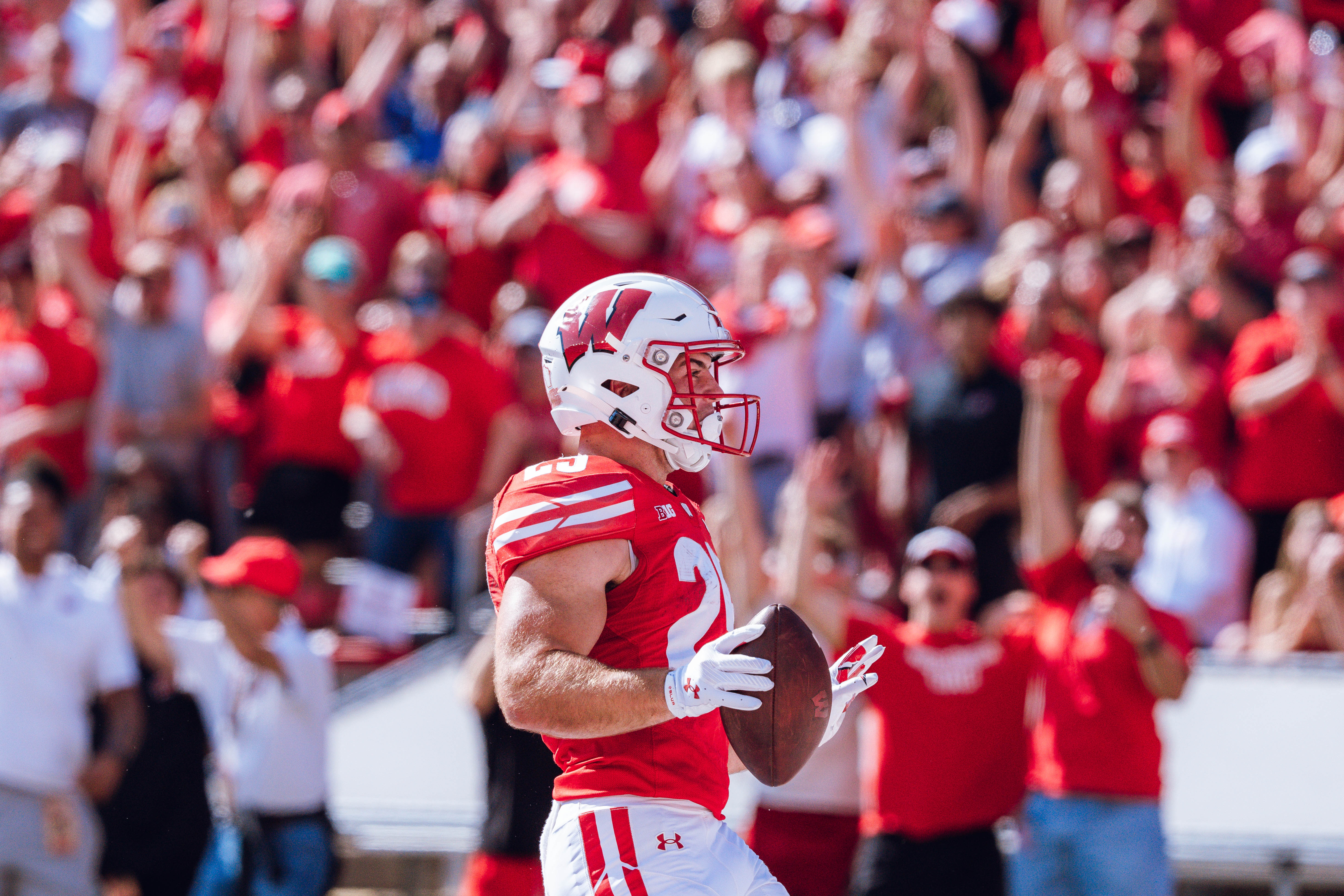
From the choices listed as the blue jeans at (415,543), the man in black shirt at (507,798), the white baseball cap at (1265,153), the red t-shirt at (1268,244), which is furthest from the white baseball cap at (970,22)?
the man in black shirt at (507,798)

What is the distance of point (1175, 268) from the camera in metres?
7.99

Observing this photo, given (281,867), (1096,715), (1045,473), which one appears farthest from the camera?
(1045,473)

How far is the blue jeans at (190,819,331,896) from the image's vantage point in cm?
633

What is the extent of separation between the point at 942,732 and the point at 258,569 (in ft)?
8.88

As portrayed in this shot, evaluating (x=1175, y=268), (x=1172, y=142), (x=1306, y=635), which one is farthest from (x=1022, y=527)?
(x=1172, y=142)

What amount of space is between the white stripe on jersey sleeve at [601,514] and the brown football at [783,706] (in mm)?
352

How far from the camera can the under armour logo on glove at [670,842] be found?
11.0 ft

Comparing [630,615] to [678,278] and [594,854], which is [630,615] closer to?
[594,854]

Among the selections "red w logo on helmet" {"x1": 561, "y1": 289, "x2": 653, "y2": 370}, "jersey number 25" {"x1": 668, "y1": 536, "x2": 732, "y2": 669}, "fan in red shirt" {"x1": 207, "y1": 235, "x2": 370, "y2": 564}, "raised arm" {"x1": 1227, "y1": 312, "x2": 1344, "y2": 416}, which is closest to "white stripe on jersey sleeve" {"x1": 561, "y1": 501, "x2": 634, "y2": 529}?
"jersey number 25" {"x1": 668, "y1": 536, "x2": 732, "y2": 669}

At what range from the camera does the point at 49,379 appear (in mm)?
8625

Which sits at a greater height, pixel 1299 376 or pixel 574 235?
pixel 574 235

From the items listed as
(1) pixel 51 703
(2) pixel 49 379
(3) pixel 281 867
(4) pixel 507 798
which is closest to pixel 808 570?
(4) pixel 507 798

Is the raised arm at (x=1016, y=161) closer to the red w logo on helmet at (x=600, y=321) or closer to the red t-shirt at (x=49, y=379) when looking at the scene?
the red t-shirt at (x=49, y=379)

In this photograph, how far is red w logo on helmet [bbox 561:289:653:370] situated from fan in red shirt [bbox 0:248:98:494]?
560 cm
